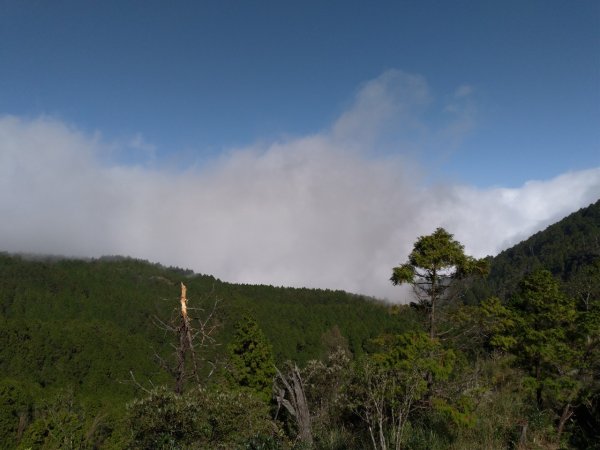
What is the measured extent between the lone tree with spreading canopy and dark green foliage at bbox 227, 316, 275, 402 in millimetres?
29193

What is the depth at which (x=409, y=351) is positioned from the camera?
34.6ft

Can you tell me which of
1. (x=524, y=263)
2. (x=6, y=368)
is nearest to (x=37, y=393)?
(x=6, y=368)

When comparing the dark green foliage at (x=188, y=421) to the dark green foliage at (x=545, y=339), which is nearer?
the dark green foliage at (x=188, y=421)

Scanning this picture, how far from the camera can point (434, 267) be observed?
42.5ft

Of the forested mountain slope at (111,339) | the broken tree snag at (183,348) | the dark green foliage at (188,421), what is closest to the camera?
the dark green foliage at (188,421)

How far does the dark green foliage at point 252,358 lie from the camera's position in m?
40.1

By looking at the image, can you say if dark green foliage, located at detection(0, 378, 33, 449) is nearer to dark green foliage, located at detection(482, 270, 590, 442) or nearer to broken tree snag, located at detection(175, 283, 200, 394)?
broken tree snag, located at detection(175, 283, 200, 394)

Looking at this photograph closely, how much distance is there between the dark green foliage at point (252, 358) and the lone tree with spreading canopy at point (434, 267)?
95.8 ft

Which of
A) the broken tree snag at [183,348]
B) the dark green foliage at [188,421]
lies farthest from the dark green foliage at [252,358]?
the dark green foliage at [188,421]

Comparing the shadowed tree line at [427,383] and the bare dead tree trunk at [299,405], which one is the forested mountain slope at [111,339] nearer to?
the bare dead tree trunk at [299,405]

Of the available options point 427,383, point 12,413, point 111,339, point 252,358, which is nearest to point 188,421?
point 427,383

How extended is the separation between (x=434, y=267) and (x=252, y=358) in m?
31.9

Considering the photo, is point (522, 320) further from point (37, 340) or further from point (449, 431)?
point (37, 340)

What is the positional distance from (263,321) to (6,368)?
62636 millimetres
